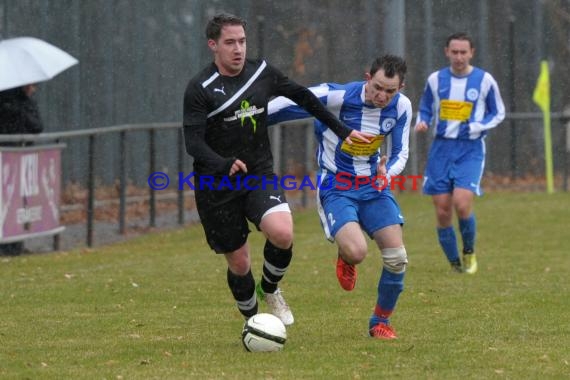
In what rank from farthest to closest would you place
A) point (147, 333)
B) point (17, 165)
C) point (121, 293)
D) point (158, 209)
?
1. point (158, 209)
2. point (17, 165)
3. point (121, 293)
4. point (147, 333)

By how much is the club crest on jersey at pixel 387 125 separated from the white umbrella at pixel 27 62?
21.3ft

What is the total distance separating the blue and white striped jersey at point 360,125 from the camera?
8.48 metres

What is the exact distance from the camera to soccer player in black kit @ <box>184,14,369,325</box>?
780 centimetres

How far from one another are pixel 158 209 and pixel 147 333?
942 centimetres

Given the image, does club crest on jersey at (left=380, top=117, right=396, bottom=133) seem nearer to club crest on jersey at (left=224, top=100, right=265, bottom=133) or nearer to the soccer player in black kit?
the soccer player in black kit

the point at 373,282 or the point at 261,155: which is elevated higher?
the point at 261,155

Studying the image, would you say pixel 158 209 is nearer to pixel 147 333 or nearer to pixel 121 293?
pixel 121 293

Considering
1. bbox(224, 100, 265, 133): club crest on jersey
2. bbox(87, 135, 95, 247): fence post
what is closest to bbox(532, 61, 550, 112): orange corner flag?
bbox(87, 135, 95, 247): fence post

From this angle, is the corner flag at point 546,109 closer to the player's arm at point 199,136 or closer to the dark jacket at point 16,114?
the dark jacket at point 16,114

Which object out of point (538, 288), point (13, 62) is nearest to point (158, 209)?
point (13, 62)

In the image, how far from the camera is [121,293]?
1086 centimetres

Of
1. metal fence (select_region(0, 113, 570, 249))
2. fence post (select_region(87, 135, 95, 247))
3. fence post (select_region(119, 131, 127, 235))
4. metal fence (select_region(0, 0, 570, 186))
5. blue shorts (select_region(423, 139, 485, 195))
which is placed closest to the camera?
blue shorts (select_region(423, 139, 485, 195))

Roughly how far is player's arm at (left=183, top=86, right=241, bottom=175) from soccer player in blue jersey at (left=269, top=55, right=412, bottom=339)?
72cm

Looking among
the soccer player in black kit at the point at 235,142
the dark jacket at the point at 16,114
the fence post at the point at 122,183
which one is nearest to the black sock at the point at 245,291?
the soccer player in black kit at the point at 235,142
